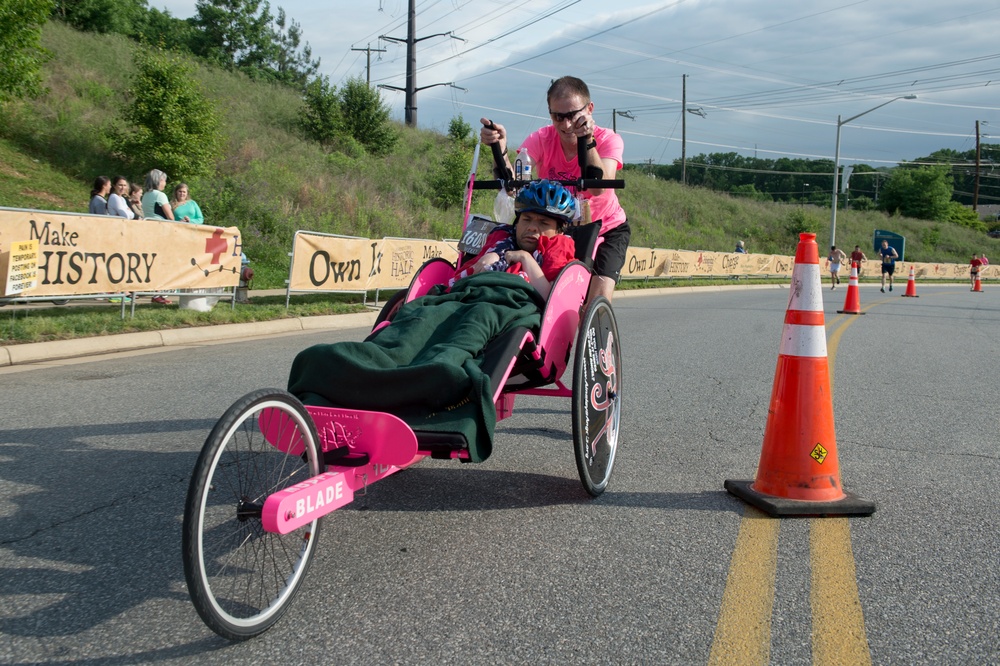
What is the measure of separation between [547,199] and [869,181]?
14050 cm

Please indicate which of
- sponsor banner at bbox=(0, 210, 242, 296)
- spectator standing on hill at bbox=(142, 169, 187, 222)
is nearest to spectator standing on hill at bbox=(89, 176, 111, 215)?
spectator standing on hill at bbox=(142, 169, 187, 222)

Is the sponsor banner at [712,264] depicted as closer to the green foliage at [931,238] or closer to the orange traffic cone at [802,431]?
the orange traffic cone at [802,431]

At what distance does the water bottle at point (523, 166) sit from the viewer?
521 cm

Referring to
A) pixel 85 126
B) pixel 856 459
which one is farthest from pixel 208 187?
pixel 856 459

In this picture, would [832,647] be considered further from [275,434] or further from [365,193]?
[365,193]

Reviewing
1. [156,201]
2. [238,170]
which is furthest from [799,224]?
[156,201]

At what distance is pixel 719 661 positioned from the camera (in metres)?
2.52

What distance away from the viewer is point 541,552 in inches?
133

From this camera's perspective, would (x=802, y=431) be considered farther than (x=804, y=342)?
No

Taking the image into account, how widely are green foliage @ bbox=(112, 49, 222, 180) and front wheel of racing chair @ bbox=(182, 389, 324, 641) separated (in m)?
19.3

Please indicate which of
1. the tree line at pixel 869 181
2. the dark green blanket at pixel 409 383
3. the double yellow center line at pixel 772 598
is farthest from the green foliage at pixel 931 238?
the dark green blanket at pixel 409 383

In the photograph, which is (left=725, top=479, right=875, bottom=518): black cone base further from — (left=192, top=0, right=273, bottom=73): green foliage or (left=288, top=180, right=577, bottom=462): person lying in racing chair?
(left=192, top=0, right=273, bottom=73): green foliage

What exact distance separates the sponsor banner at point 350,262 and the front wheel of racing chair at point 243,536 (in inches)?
385

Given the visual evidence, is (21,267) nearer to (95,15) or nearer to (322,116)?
(322,116)
